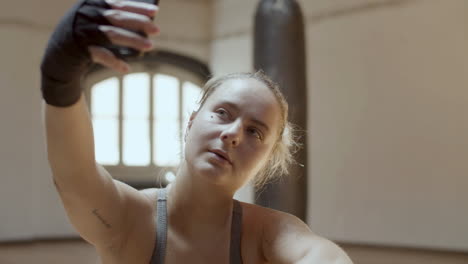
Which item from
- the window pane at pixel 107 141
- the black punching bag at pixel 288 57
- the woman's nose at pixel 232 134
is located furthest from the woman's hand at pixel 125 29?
the window pane at pixel 107 141

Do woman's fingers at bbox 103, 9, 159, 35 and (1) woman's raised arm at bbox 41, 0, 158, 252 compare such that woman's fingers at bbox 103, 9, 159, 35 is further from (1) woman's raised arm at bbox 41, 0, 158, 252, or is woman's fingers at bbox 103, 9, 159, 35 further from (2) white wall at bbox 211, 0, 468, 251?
(2) white wall at bbox 211, 0, 468, 251

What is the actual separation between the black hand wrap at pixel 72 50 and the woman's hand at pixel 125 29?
0.01 meters

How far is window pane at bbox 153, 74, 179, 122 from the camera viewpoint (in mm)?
7645

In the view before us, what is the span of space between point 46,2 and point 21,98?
136 centimetres

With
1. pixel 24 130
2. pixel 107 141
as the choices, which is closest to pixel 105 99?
pixel 107 141

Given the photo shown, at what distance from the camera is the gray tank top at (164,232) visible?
1298mm

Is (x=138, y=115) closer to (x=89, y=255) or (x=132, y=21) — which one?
(x=89, y=255)

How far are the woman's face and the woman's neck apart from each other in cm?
4

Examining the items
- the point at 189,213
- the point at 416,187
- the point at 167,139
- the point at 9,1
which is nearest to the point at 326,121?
the point at 416,187

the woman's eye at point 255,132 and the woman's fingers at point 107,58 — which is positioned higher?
the woman's fingers at point 107,58

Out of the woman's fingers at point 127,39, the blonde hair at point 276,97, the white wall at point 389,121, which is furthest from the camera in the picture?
the white wall at point 389,121

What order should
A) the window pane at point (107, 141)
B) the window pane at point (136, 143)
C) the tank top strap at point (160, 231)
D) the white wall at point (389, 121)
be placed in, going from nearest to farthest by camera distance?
the tank top strap at point (160, 231) < the white wall at point (389, 121) < the window pane at point (107, 141) < the window pane at point (136, 143)

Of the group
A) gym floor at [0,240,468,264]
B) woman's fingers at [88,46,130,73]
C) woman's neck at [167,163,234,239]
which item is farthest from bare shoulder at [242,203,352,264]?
gym floor at [0,240,468,264]

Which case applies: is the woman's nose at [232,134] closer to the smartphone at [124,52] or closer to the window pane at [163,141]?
the smartphone at [124,52]
